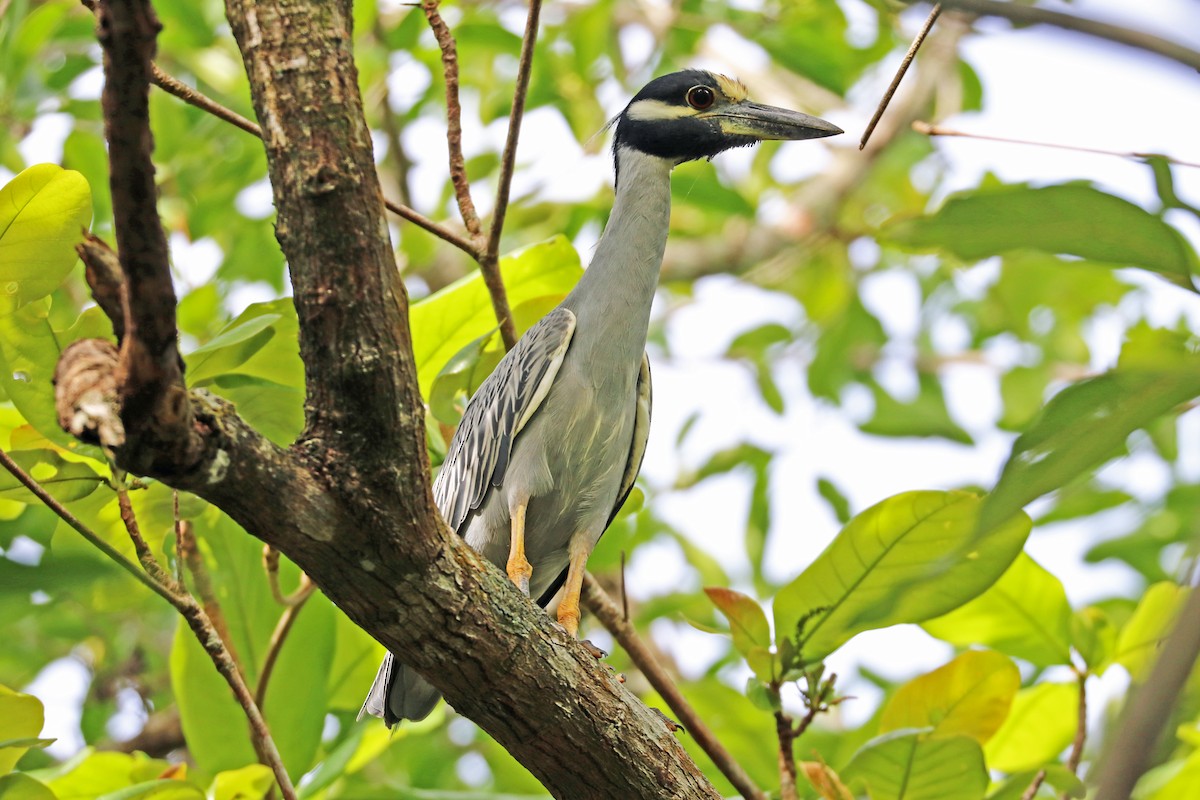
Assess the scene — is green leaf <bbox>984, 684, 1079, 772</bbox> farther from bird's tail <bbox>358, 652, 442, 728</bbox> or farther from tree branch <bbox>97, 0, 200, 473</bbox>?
tree branch <bbox>97, 0, 200, 473</bbox>

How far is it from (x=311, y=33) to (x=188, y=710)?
2078mm

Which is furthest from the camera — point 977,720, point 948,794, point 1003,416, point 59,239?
point 1003,416

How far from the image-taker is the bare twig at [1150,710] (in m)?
0.57

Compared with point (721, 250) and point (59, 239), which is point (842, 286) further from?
point (59, 239)

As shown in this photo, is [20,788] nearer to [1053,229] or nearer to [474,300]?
[474,300]

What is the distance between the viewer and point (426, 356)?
3264 mm

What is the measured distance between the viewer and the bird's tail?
10.2ft

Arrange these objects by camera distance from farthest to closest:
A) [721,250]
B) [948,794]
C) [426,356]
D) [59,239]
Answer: [721,250]
[426,356]
[948,794]
[59,239]

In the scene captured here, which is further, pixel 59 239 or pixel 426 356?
pixel 426 356

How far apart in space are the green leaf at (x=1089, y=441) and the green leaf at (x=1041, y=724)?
2.54 meters

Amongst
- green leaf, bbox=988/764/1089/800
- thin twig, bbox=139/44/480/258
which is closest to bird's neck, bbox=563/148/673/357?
thin twig, bbox=139/44/480/258

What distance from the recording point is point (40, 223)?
7.52 feet

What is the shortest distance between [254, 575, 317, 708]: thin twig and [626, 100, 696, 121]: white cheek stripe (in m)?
1.94

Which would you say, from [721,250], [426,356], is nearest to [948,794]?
[426,356]
